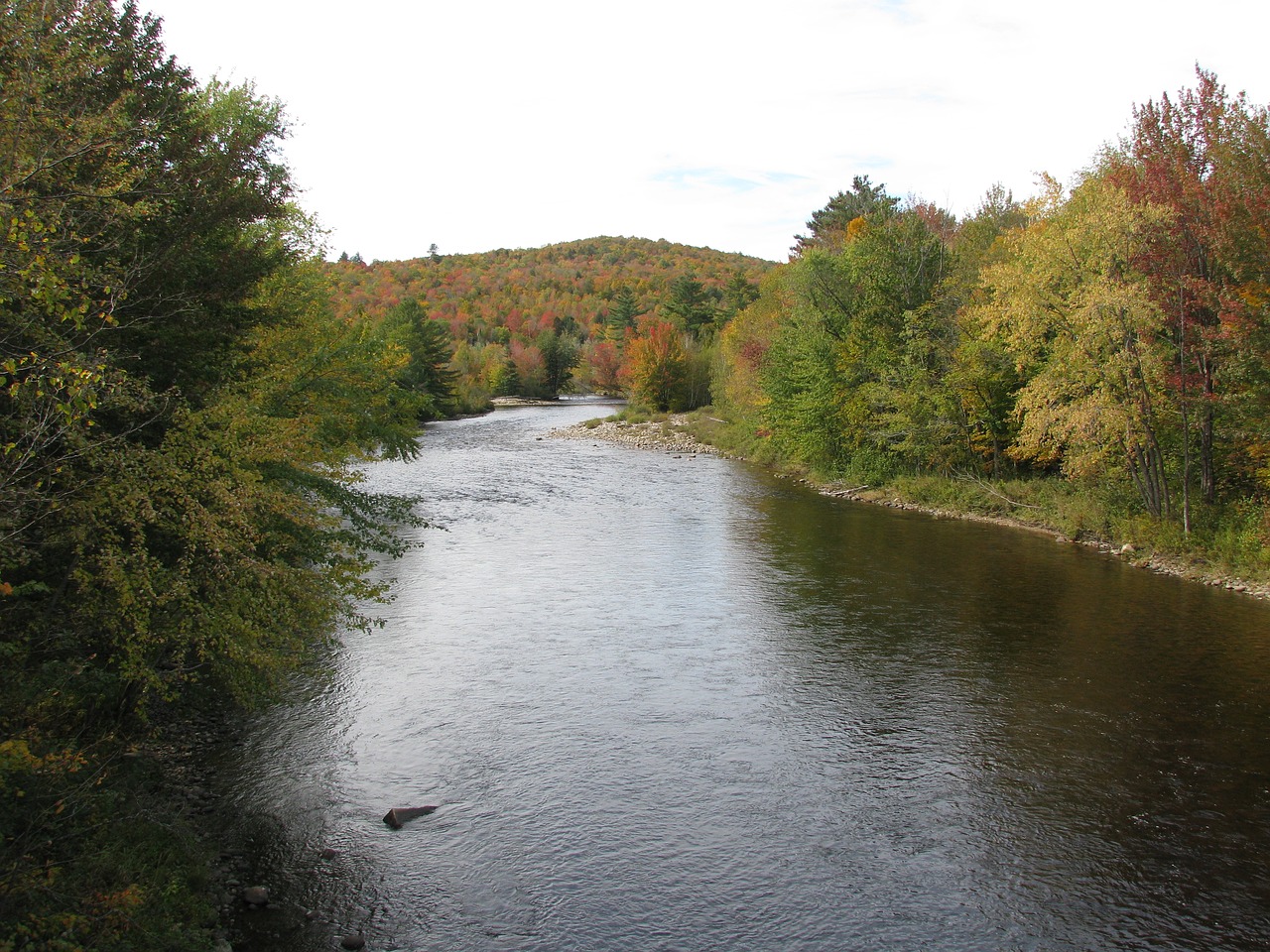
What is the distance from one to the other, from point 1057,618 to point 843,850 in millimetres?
10169

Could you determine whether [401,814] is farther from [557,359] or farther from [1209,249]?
[557,359]

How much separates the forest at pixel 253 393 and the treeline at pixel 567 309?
1204cm

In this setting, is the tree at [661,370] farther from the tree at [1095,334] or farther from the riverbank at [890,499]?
the tree at [1095,334]

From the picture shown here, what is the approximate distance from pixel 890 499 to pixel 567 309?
111326 millimetres

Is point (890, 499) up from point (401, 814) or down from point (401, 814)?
up

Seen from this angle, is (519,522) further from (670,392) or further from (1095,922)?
(670,392)

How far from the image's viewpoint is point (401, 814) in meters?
9.46

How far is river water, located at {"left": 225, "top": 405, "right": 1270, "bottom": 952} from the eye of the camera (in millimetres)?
8094

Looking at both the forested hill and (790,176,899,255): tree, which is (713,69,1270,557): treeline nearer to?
(790,176,899,255): tree

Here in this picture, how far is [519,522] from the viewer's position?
2683 centimetres

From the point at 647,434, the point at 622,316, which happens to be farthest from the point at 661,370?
the point at 622,316

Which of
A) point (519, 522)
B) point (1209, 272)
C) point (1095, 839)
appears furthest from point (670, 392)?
point (1095, 839)

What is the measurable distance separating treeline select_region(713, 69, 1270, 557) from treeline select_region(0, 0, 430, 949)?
18.8 meters

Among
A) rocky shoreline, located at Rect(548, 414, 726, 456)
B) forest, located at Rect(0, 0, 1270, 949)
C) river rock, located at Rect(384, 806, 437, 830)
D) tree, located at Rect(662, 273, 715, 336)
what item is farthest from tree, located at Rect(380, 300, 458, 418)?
river rock, located at Rect(384, 806, 437, 830)
